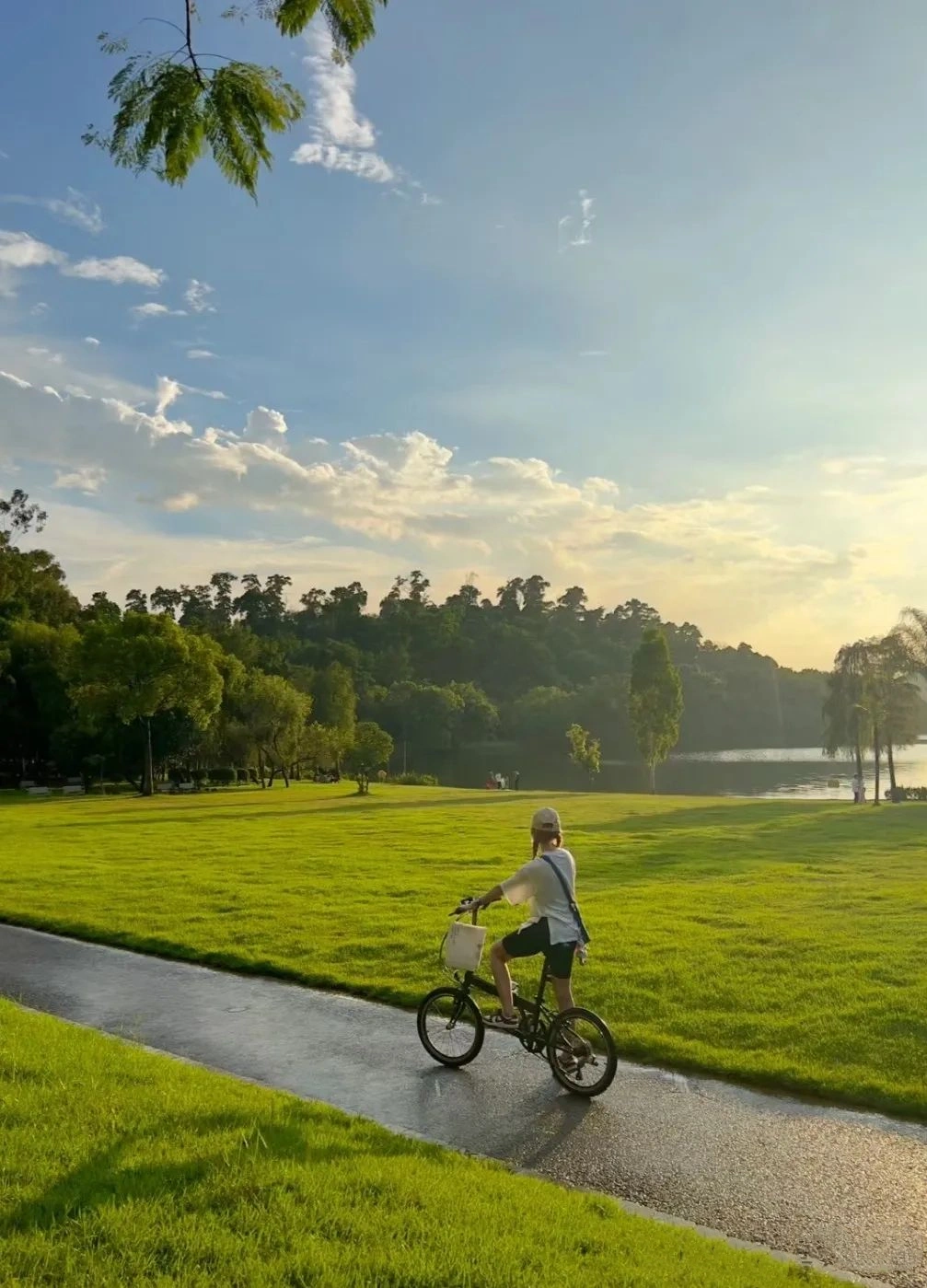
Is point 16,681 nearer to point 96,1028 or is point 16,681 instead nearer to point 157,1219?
point 96,1028

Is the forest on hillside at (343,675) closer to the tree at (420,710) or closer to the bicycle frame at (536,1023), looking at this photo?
the tree at (420,710)

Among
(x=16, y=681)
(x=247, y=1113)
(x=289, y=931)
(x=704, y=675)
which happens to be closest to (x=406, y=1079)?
(x=247, y=1113)

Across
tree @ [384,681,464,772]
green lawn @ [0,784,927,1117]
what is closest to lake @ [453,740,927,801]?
tree @ [384,681,464,772]

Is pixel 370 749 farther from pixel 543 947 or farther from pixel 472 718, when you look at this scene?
pixel 472 718

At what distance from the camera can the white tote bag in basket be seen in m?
7.67

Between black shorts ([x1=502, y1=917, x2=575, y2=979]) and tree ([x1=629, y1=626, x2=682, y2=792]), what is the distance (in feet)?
212

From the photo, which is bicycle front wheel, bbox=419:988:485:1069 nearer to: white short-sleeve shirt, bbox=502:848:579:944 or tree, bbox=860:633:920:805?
white short-sleeve shirt, bbox=502:848:579:944

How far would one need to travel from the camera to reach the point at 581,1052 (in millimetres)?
7230

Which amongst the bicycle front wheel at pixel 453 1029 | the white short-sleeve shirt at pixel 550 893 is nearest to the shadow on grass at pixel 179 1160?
the bicycle front wheel at pixel 453 1029

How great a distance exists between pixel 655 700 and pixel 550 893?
6487 cm

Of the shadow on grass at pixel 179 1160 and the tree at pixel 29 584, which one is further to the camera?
the tree at pixel 29 584

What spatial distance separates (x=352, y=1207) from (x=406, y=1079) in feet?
9.25

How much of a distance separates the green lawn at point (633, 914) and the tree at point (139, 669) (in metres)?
18.1

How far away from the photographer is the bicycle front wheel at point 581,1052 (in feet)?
23.5
